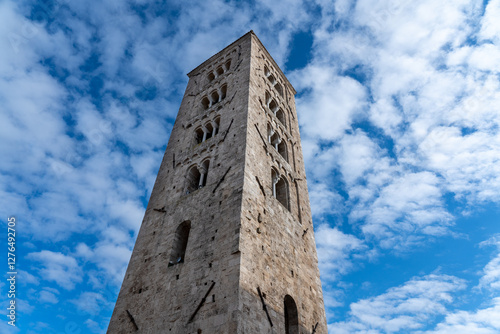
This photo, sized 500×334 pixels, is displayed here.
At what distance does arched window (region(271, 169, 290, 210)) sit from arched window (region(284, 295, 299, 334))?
16.5 ft

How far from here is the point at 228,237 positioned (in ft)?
37.0

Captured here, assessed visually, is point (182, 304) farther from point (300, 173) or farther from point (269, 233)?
point (300, 173)

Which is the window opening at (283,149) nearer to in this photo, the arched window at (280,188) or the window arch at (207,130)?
the arched window at (280,188)

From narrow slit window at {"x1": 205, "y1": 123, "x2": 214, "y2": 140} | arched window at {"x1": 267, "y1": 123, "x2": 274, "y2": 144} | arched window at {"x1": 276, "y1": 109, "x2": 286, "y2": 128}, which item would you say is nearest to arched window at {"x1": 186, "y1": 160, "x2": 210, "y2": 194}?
narrow slit window at {"x1": 205, "y1": 123, "x2": 214, "y2": 140}

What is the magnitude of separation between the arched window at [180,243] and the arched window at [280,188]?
15.7ft

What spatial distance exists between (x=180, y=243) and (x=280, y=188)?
20.4 ft

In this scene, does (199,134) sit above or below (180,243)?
above

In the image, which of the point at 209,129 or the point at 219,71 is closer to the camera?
the point at 209,129

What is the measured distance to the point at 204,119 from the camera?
2003 centimetres

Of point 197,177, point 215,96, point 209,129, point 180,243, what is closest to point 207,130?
point 209,129

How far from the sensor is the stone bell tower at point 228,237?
10.0m

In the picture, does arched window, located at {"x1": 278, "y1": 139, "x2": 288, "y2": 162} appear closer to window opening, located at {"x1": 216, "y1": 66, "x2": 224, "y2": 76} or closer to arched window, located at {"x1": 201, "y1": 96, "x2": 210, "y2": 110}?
arched window, located at {"x1": 201, "y1": 96, "x2": 210, "y2": 110}

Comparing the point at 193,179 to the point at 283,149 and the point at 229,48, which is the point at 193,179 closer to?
the point at 283,149

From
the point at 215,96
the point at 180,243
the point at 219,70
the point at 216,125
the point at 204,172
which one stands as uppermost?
the point at 219,70
